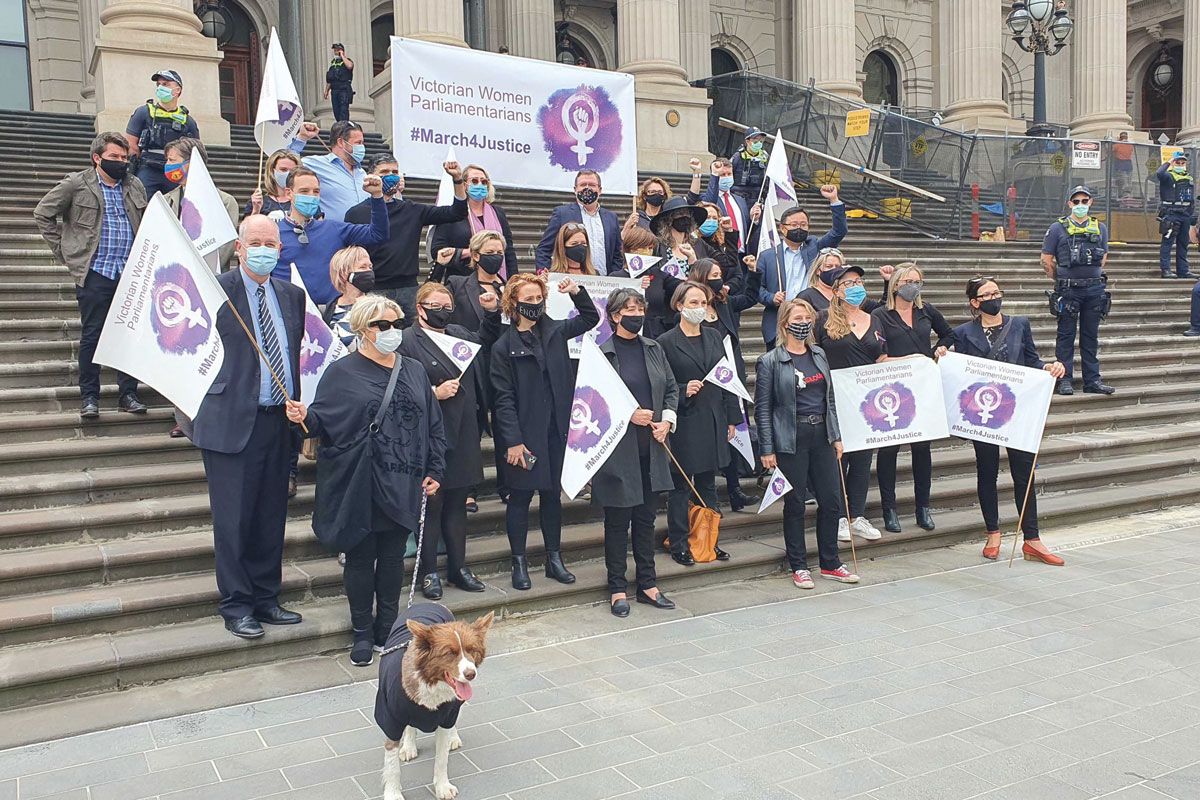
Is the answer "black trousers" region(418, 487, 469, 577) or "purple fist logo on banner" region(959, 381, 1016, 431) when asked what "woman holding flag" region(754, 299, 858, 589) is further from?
"black trousers" region(418, 487, 469, 577)

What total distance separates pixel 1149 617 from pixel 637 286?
406 cm

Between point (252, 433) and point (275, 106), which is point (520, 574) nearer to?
point (252, 433)

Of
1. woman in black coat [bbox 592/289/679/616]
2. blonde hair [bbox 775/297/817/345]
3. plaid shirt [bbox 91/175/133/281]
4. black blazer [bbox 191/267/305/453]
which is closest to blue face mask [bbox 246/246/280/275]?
black blazer [bbox 191/267/305/453]

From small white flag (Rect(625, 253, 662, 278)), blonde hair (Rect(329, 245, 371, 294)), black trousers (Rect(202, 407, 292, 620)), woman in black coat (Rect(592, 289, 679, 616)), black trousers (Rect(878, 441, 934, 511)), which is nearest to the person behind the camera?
black trousers (Rect(202, 407, 292, 620))

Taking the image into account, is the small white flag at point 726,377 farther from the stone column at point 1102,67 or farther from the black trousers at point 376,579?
the stone column at point 1102,67

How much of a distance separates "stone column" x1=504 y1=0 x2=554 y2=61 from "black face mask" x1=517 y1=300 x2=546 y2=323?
18744mm

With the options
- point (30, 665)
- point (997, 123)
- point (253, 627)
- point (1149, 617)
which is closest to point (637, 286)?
point (253, 627)

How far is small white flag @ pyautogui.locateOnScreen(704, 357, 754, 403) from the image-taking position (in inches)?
287

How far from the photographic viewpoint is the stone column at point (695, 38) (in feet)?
91.1

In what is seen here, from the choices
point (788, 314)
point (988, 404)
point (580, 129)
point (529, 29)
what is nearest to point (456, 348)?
point (788, 314)

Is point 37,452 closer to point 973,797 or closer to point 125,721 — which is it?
point 125,721

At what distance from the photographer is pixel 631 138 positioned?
447 inches

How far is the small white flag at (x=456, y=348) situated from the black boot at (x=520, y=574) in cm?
134

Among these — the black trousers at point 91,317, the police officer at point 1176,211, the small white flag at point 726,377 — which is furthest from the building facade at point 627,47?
the small white flag at point 726,377
